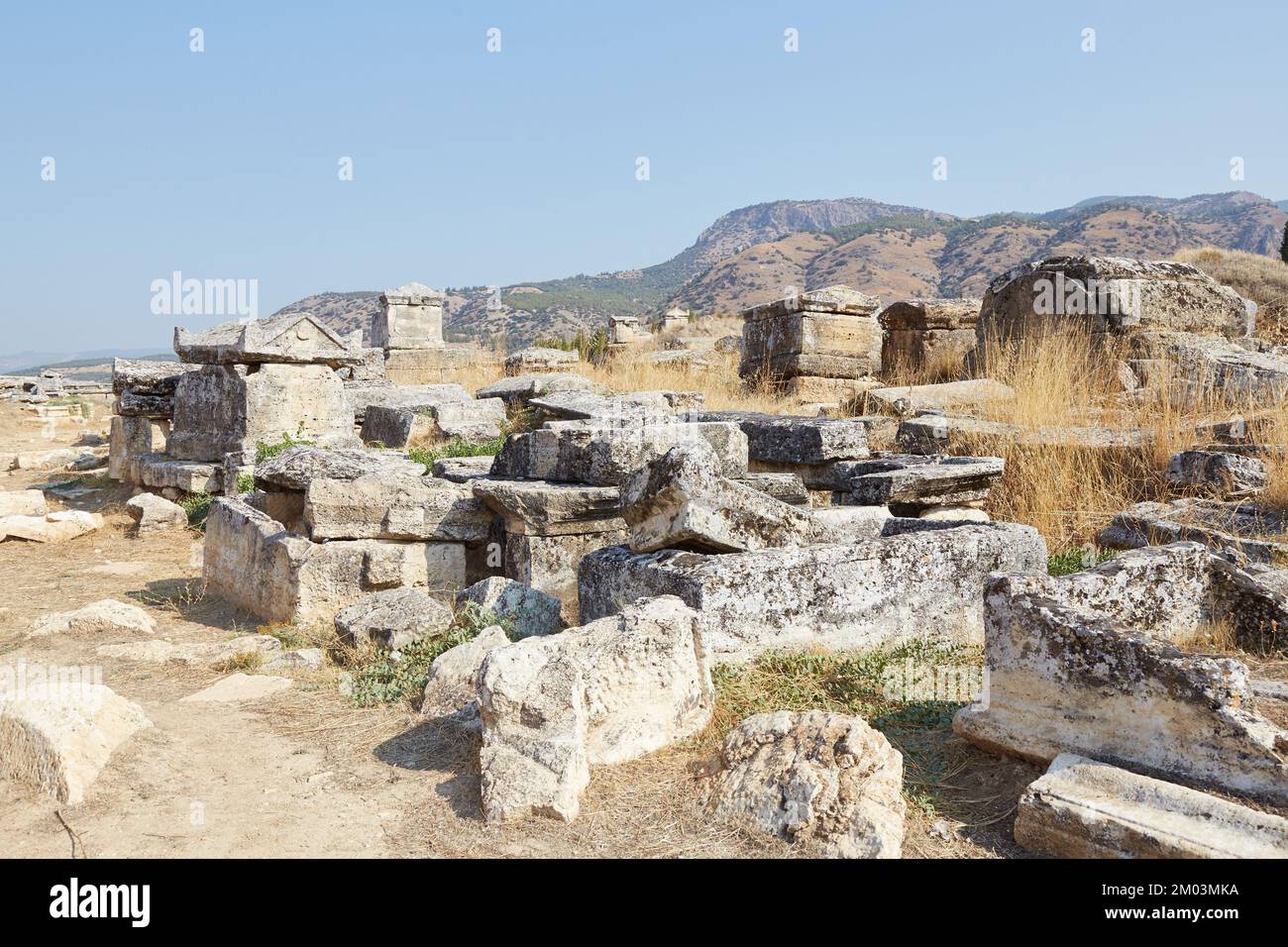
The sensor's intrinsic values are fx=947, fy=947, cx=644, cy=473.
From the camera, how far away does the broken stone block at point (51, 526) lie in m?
7.88

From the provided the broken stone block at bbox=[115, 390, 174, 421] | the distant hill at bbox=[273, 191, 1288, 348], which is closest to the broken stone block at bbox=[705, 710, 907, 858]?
the broken stone block at bbox=[115, 390, 174, 421]

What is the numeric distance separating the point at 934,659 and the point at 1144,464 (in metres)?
3.74

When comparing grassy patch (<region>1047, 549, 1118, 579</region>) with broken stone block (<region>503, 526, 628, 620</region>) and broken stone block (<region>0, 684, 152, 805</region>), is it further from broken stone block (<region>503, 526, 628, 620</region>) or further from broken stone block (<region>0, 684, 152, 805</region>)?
broken stone block (<region>0, 684, 152, 805</region>)

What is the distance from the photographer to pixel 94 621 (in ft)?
17.2

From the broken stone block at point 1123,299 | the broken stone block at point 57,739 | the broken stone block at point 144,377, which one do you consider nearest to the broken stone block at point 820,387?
the broken stone block at point 1123,299

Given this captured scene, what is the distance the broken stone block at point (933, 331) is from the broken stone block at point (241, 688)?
9497 millimetres

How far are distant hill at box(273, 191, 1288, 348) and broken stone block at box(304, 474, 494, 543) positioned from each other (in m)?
45.8

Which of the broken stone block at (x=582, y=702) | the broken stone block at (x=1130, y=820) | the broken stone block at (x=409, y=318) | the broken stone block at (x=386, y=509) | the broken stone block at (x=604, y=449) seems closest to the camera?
the broken stone block at (x=1130, y=820)

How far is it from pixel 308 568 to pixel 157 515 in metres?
3.82

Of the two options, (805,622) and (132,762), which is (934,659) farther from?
(132,762)

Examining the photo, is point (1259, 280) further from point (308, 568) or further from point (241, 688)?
point (241, 688)

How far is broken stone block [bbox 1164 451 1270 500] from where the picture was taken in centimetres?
596

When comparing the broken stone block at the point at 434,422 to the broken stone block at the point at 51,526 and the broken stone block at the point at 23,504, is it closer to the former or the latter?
the broken stone block at the point at 51,526

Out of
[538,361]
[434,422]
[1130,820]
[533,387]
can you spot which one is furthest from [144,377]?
[1130,820]
